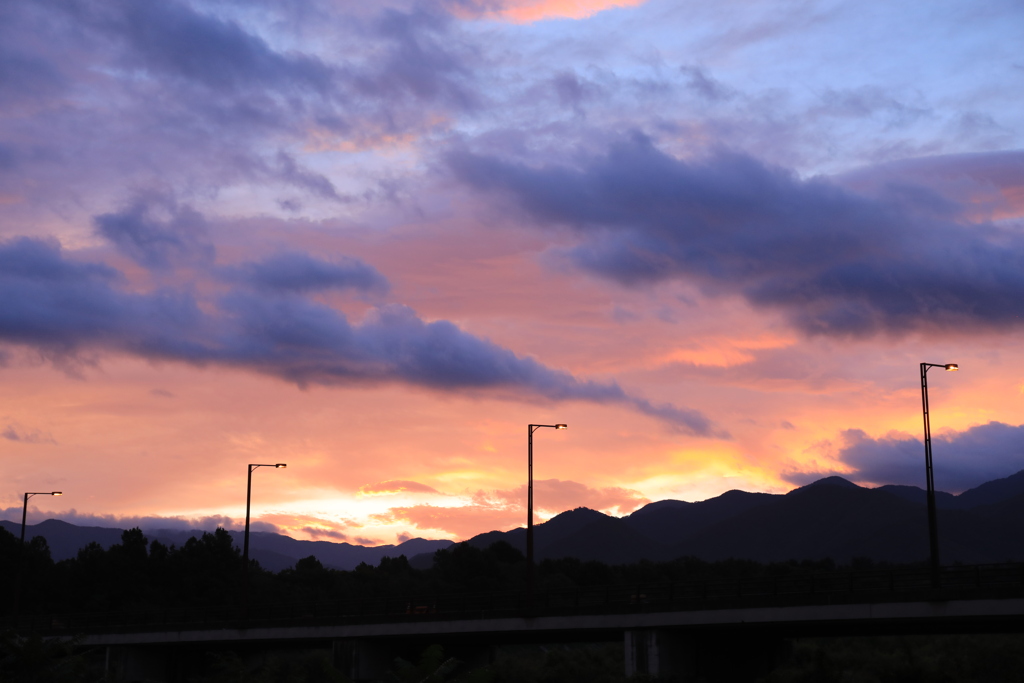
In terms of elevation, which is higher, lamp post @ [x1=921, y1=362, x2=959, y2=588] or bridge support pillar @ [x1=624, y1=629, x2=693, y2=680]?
lamp post @ [x1=921, y1=362, x2=959, y2=588]

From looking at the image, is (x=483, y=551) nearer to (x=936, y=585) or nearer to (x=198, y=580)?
(x=198, y=580)

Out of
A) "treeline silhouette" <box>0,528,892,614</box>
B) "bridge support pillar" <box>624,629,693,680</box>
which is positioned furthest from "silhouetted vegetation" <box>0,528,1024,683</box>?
"bridge support pillar" <box>624,629,693,680</box>

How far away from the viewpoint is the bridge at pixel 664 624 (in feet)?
142

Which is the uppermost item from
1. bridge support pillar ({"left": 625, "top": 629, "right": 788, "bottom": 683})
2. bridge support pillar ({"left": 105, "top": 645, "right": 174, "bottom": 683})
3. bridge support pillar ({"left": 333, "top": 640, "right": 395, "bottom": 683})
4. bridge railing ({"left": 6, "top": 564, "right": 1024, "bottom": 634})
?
bridge railing ({"left": 6, "top": 564, "right": 1024, "bottom": 634})

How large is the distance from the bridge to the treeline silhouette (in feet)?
127

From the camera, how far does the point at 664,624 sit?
Result: 168 ft

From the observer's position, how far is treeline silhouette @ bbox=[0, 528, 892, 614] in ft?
427

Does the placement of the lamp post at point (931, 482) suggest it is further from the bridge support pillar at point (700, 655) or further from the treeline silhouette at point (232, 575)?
the treeline silhouette at point (232, 575)

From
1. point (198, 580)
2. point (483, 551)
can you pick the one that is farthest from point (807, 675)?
point (483, 551)

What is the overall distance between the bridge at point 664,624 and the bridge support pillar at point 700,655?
2.0 inches

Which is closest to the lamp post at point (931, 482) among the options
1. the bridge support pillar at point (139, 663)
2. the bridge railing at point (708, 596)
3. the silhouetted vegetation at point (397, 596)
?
the bridge railing at point (708, 596)

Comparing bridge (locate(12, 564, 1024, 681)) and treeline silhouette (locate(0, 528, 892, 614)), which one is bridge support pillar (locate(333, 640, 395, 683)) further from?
treeline silhouette (locate(0, 528, 892, 614))

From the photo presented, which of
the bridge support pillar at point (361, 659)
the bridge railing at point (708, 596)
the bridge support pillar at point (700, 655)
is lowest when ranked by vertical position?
the bridge support pillar at point (361, 659)

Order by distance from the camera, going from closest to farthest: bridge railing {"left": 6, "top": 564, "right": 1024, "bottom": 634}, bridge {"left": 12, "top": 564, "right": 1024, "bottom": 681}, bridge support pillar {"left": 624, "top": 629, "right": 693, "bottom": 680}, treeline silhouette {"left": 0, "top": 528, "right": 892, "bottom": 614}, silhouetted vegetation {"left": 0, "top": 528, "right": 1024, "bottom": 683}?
silhouetted vegetation {"left": 0, "top": 528, "right": 1024, "bottom": 683}, bridge railing {"left": 6, "top": 564, "right": 1024, "bottom": 634}, bridge {"left": 12, "top": 564, "right": 1024, "bottom": 681}, bridge support pillar {"left": 624, "top": 629, "right": 693, "bottom": 680}, treeline silhouette {"left": 0, "top": 528, "right": 892, "bottom": 614}
